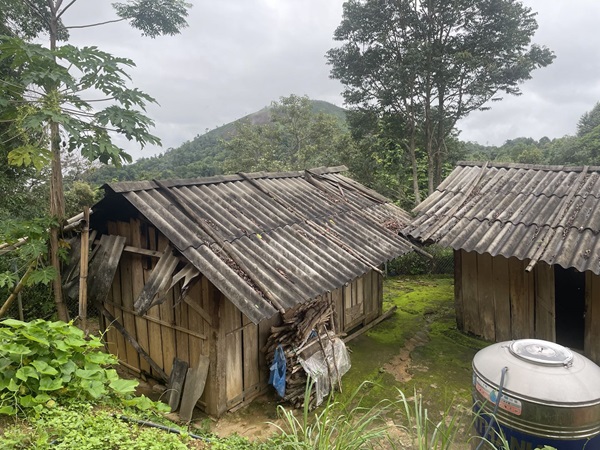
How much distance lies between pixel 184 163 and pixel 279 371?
41.2 m

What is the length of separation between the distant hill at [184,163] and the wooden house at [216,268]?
617 inches

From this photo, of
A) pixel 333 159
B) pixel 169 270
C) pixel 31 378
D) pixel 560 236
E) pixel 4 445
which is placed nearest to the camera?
pixel 4 445

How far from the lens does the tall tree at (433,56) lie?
16359 millimetres

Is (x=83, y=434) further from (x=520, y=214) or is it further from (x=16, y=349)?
(x=520, y=214)

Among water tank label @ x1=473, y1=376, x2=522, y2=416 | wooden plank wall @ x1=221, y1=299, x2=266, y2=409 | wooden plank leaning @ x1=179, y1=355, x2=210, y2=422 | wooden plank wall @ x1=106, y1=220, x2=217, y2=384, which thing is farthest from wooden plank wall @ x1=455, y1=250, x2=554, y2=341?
wooden plank leaning @ x1=179, y1=355, x2=210, y2=422

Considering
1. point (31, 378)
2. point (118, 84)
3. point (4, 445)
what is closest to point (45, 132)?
point (118, 84)

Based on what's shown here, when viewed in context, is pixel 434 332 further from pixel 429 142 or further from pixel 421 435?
pixel 429 142

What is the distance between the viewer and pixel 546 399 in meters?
3.77

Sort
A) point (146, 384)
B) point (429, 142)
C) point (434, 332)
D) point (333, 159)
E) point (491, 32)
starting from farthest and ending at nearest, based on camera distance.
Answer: point (333, 159) < point (429, 142) < point (491, 32) < point (434, 332) < point (146, 384)

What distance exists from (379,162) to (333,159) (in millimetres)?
3058

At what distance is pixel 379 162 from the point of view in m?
19.6

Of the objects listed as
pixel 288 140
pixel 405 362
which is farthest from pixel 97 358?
pixel 288 140

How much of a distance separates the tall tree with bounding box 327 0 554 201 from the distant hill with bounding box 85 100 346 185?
536 centimetres

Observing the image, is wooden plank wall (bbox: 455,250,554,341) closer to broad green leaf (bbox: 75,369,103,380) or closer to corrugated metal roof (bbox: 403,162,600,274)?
corrugated metal roof (bbox: 403,162,600,274)
